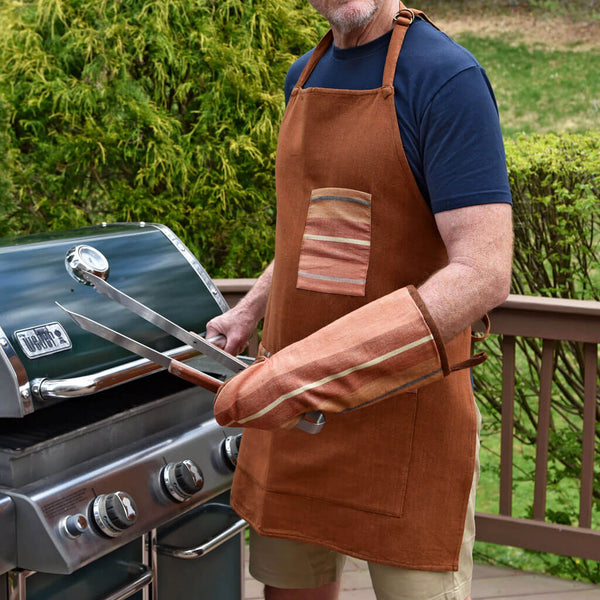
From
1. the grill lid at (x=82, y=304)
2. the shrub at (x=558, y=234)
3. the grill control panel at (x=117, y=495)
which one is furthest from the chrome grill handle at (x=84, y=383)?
the shrub at (x=558, y=234)

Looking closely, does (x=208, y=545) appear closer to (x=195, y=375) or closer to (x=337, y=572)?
(x=337, y=572)

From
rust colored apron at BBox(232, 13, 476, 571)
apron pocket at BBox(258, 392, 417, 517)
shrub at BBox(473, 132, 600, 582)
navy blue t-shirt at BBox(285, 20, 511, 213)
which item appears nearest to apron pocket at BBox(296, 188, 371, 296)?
rust colored apron at BBox(232, 13, 476, 571)

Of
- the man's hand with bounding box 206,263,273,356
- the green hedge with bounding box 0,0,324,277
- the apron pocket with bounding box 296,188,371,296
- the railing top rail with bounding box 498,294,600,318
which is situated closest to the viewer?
the apron pocket with bounding box 296,188,371,296

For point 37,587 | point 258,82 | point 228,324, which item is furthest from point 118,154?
point 37,587

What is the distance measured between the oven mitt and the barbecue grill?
0.36 m

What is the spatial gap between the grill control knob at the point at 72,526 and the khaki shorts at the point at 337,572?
1.53 feet

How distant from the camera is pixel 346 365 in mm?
1162

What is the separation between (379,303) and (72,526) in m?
0.61

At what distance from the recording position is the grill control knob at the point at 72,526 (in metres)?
1.32

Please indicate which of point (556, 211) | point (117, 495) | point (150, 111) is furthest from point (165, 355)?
point (556, 211)

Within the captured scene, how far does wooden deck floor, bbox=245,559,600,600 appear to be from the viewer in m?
2.80

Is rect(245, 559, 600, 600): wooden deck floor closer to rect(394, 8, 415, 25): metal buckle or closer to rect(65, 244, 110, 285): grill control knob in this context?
rect(65, 244, 110, 285): grill control knob

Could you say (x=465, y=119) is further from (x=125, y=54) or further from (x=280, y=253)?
(x=125, y=54)

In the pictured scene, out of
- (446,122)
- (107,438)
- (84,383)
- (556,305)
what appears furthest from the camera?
(556,305)
